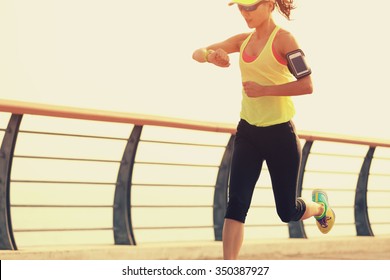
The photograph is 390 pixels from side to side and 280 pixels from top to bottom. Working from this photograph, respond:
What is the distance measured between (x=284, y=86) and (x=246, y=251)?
2.71 meters

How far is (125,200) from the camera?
21.7ft

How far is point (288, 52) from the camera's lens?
15.4 ft

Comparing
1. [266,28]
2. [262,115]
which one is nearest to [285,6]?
[266,28]

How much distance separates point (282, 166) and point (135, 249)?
1.86 meters

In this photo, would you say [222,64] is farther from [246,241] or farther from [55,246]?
[246,241]

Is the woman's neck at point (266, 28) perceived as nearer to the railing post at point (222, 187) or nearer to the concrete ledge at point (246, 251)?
the concrete ledge at point (246, 251)

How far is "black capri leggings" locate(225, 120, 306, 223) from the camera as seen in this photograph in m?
4.87

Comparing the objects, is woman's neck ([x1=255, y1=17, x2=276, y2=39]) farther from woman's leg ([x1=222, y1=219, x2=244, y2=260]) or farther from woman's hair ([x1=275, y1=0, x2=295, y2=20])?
woman's leg ([x1=222, y1=219, x2=244, y2=260])

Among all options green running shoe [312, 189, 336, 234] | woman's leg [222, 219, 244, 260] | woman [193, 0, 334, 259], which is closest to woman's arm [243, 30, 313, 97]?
woman [193, 0, 334, 259]

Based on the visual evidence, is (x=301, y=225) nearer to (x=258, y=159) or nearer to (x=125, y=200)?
(x=125, y=200)

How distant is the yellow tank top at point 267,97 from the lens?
4.76m

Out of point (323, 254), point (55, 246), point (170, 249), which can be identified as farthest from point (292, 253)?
point (55, 246)

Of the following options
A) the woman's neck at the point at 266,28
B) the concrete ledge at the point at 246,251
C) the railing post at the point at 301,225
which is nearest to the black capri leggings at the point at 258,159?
the woman's neck at the point at 266,28

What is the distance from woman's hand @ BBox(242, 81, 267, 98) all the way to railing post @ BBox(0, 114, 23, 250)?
1.83 meters
